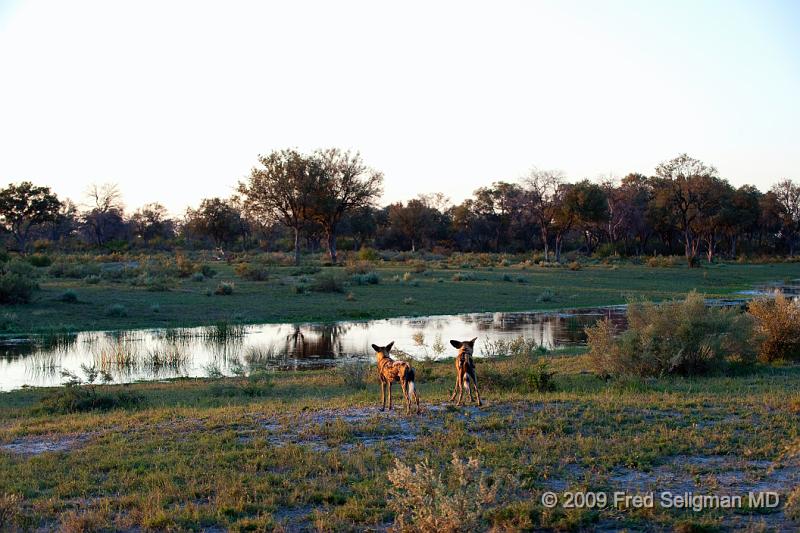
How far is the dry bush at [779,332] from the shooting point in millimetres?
17609

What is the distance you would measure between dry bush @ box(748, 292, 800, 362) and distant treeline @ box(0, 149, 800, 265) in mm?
45024

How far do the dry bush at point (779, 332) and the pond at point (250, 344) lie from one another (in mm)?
6893

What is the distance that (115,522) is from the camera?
6.75m

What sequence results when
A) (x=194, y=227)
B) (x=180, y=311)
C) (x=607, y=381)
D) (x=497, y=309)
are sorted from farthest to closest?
(x=194, y=227) → (x=497, y=309) → (x=180, y=311) → (x=607, y=381)

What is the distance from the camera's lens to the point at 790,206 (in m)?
102

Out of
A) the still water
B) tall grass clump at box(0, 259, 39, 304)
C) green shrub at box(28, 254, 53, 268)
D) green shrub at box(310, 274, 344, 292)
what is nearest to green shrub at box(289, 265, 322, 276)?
green shrub at box(310, 274, 344, 292)

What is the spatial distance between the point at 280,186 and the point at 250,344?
39.4 meters

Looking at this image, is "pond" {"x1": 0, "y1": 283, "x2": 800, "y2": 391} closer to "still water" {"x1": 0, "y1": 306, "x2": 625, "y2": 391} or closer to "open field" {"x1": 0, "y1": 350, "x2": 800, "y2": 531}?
"still water" {"x1": 0, "y1": 306, "x2": 625, "y2": 391}

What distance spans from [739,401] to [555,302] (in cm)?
2763

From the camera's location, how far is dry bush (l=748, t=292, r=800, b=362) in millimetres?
17609

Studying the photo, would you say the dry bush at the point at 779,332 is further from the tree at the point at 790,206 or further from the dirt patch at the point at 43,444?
the tree at the point at 790,206

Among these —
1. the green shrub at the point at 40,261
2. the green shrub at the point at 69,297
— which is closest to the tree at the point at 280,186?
the green shrub at the point at 40,261

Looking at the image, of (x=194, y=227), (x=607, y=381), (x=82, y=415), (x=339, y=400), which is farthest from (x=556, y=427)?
(x=194, y=227)

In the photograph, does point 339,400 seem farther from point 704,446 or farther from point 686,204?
point 686,204
